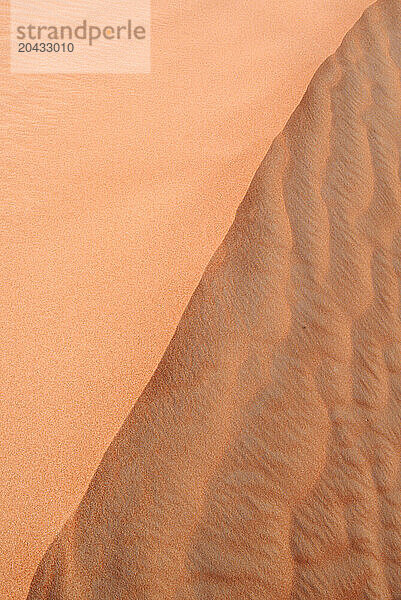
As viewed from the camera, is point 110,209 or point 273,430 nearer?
point 273,430

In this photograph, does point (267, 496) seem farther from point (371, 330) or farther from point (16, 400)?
point (16, 400)

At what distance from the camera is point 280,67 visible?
202cm

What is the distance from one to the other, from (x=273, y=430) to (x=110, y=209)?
761mm

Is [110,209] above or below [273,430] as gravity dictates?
above

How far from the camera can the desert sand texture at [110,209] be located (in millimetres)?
1074

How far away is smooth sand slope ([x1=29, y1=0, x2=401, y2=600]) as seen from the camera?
35.9 inches

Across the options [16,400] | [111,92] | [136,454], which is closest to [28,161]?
[111,92]

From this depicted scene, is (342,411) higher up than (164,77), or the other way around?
(164,77)

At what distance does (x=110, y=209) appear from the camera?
153 cm

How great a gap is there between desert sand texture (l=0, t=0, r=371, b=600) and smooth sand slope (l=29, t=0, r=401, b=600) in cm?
11

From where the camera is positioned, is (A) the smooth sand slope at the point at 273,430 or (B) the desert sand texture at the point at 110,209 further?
(B) the desert sand texture at the point at 110,209

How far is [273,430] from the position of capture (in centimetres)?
102

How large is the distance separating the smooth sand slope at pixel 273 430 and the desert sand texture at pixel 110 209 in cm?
11

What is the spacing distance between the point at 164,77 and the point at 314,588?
5.31ft
